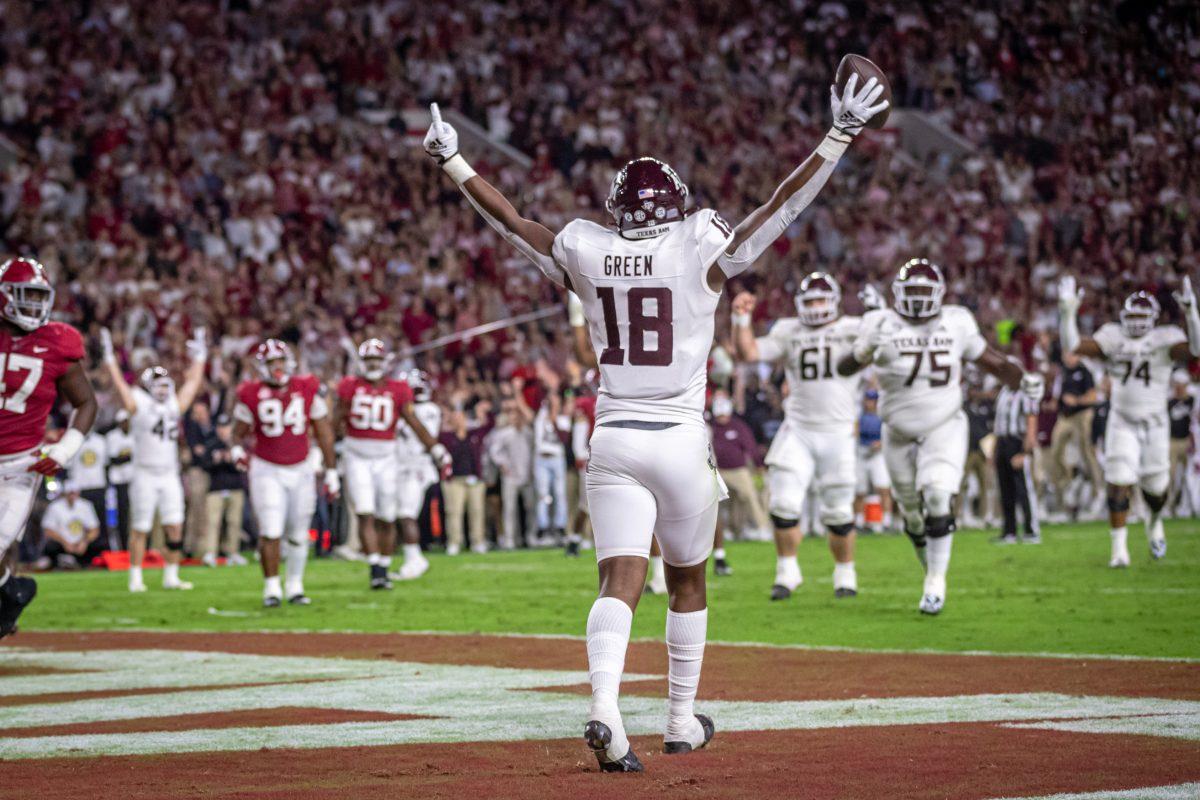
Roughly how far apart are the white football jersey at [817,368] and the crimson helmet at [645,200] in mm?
7269

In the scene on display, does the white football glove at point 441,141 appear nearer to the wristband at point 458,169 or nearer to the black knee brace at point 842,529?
the wristband at point 458,169

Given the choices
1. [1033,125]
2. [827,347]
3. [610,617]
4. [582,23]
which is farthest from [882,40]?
[610,617]

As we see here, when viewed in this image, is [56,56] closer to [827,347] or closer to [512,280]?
[512,280]

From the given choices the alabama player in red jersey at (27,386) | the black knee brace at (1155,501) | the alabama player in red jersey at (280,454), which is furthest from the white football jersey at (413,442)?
the alabama player in red jersey at (27,386)

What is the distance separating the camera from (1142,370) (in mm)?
15781

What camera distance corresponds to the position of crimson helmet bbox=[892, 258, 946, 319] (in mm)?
12125

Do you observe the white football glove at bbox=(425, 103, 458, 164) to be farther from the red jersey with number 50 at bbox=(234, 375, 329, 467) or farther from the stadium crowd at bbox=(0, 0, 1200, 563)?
the stadium crowd at bbox=(0, 0, 1200, 563)

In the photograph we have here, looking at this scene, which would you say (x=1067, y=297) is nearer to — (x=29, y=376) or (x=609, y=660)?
(x=29, y=376)

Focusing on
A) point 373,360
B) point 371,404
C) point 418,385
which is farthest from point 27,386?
→ point 418,385

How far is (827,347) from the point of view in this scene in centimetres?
1353

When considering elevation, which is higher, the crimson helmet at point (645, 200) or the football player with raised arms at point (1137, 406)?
the crimson helmet at point (645, 200)

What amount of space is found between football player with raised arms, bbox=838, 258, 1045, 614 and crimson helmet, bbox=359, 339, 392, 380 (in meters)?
5.53

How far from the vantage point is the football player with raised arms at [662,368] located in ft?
19.7

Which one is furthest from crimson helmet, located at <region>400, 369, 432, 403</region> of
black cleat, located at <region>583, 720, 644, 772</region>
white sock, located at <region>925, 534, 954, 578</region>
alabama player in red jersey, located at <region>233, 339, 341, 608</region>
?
black cleat, located at <region>583, 720, 644, 772</region>
